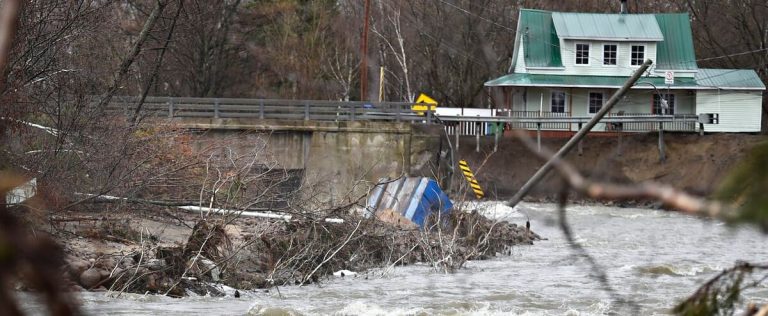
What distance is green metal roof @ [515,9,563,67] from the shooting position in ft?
160

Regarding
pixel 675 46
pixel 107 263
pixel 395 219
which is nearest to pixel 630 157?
pixel 675 46

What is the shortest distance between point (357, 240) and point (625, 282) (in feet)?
14.6

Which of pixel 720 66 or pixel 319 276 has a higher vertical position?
pixel 720 66

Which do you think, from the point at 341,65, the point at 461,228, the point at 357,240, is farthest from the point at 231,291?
the point at 341,65

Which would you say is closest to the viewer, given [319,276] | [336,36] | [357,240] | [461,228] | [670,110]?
[319,276]

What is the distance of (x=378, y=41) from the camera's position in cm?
5428

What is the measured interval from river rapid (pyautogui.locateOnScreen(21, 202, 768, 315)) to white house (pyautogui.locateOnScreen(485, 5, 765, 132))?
80.2 feet

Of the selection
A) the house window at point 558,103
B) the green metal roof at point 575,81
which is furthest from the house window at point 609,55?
the house window at point 558,103

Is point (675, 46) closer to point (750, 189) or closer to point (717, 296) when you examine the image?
point (717, 296)

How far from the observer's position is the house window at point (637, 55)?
48.3 meters

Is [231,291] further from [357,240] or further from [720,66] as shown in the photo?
[720,66]

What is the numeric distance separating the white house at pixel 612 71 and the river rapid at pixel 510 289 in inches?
963

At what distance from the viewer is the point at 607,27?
158 feet

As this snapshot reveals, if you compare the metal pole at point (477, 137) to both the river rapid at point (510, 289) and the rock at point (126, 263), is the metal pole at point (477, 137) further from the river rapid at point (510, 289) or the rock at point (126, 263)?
the rock at point (126, 263)
